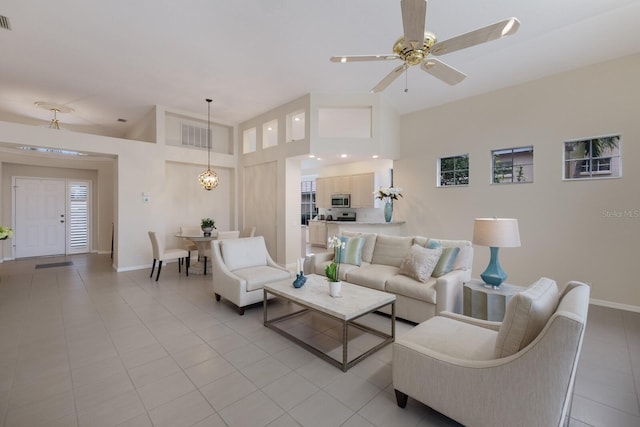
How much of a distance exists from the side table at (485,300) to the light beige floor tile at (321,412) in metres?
1.71

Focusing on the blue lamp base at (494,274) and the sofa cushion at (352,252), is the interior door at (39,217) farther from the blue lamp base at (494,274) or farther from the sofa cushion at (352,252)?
the blue lamp base at (494,274)

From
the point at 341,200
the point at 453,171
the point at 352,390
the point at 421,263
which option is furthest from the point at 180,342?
the point at 341,200

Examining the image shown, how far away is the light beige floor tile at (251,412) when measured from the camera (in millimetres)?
1785

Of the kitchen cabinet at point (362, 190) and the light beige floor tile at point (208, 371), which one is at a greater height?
the kitchen cabinet at point (362, 190)

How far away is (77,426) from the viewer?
1.74m

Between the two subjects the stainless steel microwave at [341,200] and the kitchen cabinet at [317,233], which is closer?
the stainless steel microwave at [341,200]

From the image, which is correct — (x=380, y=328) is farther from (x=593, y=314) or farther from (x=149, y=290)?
(x=149, y=290)

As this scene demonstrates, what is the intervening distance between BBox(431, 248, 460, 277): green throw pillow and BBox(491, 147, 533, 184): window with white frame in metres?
2.30

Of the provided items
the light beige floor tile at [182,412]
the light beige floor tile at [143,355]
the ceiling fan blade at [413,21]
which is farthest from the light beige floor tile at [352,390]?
the ceiling fan blade at [413,21]

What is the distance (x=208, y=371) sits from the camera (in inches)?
91.6

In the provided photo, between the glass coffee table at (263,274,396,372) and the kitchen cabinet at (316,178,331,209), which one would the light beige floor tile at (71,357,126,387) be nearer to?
the glass coffee table at (263,274,396,372)

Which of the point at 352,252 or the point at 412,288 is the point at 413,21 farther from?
the point at 352,252

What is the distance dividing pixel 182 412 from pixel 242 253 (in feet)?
8.02

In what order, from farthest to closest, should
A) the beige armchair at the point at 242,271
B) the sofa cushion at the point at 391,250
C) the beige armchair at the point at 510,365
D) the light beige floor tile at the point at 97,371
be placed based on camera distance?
the sofa cushion at the point at 391,250
the beige armchair at the point at 242,271
the light beige floor tile at the point at 97,371
the beige armchair at the point at 510,365
